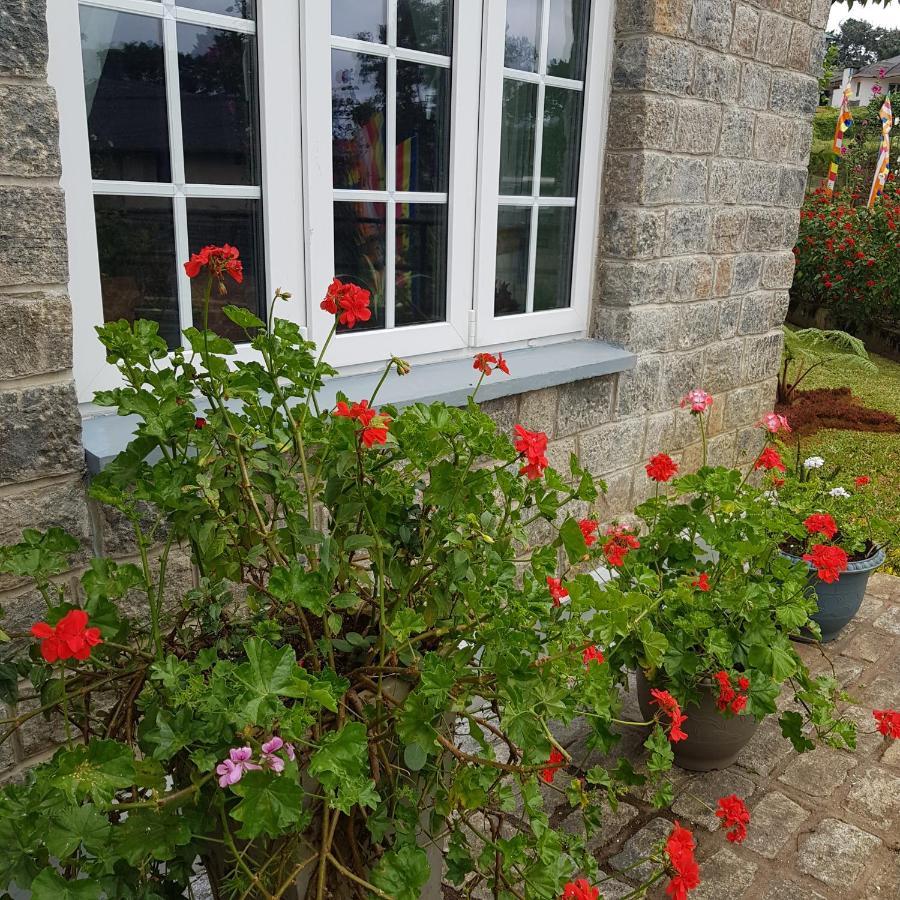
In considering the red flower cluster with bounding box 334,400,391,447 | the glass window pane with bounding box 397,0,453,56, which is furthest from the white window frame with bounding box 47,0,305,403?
the red flower cluster with bounding box 334,400,391,447

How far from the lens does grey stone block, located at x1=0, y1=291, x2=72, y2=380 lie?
6.12 ft

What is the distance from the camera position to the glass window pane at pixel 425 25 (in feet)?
8.77

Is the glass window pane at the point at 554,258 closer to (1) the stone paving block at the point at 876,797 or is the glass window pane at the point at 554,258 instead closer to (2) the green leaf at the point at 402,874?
(1) the stone paving block at the point at 876,797

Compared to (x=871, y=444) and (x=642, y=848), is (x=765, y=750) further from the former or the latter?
(x=871, y=444)

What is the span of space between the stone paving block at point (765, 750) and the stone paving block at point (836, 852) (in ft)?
0.89

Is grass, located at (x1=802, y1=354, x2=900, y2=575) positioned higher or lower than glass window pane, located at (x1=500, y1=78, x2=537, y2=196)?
lower

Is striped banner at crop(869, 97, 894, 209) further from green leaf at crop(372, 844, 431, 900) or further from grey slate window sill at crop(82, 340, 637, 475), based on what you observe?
green leaf at crop(372, 844, 431, 900)

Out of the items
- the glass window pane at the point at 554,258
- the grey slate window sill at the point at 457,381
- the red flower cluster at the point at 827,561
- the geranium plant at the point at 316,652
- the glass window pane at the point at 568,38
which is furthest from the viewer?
the glass window pane at the point at 554,258

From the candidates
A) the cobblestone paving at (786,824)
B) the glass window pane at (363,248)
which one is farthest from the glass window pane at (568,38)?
the cobblestone paving at (786,824)

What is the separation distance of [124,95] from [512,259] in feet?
5.00

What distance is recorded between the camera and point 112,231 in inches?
86.3

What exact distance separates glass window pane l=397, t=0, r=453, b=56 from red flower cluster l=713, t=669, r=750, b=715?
2099 millimetres

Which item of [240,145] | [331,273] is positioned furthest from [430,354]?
[240,145]

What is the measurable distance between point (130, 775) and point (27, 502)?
97 centimetres
